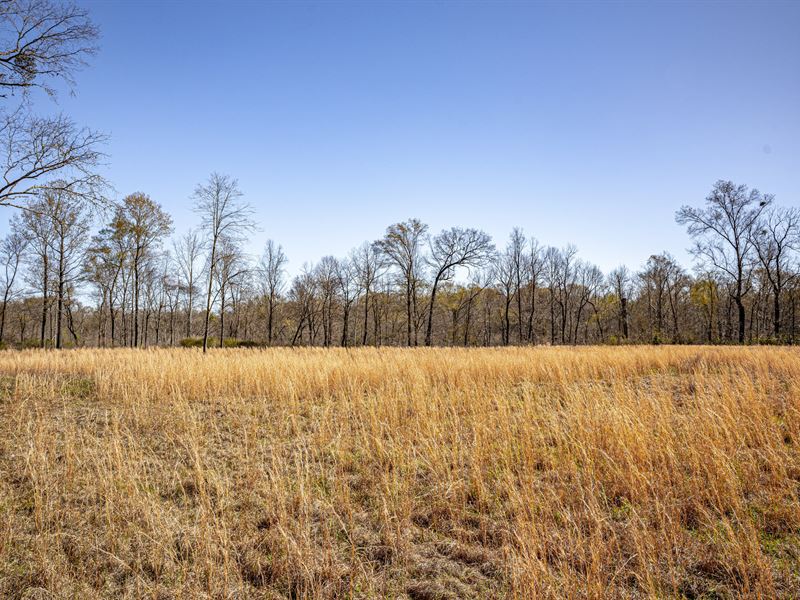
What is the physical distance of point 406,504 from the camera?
306 cm

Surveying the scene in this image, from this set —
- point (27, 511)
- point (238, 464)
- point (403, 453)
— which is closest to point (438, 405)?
point (403, 453)

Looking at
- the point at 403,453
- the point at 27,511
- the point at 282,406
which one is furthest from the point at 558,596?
the point at 282,406

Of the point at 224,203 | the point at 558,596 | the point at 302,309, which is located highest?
the point at 224,203

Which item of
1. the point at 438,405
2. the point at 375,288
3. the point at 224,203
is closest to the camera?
the point at 438,405

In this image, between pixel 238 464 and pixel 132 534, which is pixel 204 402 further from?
pixel 132 534

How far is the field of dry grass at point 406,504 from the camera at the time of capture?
2.32 metres

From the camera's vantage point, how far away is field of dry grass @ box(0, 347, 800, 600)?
2.32 metres

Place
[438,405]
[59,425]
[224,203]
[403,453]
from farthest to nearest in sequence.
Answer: [224,203] → [438,405] → [59,425] → [403,453]

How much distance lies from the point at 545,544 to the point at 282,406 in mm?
4853

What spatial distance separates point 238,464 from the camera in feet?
13.2

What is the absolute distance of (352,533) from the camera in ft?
9.15

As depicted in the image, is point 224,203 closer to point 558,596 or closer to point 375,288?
point 558,596

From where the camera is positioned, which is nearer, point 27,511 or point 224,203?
point 27,511

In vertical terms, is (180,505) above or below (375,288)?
below
